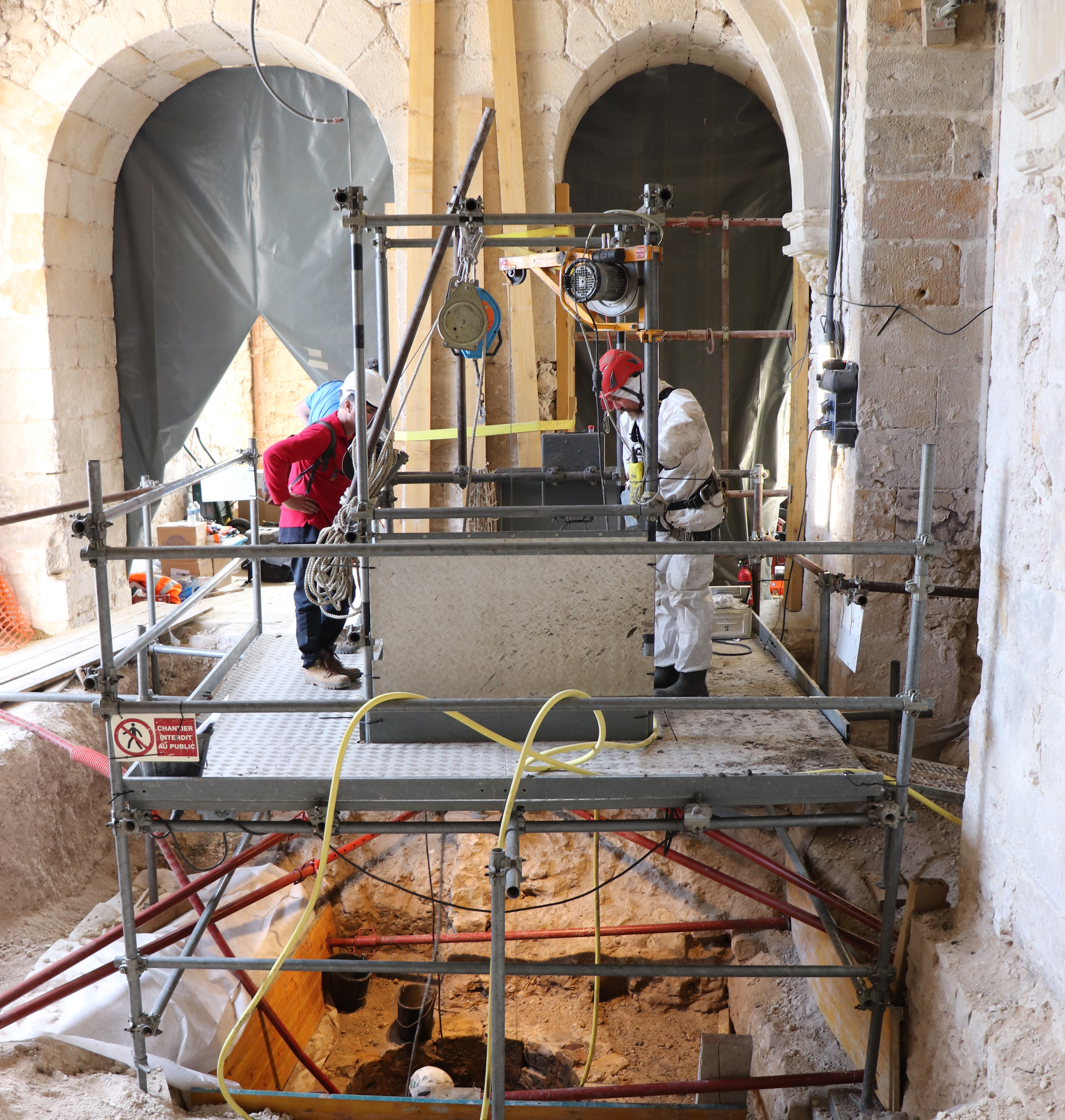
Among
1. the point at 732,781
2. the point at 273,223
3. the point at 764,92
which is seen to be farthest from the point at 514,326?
the point at 732,781

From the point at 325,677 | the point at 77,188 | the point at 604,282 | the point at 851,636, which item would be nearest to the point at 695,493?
the point at 604,282

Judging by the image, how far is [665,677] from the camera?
16.8 ft

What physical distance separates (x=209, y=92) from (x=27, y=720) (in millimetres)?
5093

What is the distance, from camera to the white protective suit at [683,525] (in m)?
4.78

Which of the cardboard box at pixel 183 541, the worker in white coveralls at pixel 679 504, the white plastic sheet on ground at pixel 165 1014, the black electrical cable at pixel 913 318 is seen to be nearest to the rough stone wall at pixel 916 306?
the black electrical cable at pixel 913 318

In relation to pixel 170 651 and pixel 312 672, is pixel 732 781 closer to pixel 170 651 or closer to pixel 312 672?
pixel 312 672

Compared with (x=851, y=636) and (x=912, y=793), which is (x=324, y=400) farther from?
(x=912, y=793)

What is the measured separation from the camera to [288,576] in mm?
9086

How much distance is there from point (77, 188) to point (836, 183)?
556cm

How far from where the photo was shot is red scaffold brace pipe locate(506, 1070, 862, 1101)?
361cm

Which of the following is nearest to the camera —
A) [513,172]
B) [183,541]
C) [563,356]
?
[513,172]

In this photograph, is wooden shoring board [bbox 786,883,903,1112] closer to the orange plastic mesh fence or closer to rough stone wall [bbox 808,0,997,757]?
rough stone wall [bbox 808,0,997,757]

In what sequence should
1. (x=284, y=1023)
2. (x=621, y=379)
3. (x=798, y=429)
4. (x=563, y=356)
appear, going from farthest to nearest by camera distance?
(x=798, y=429) < (x=563, y=356) < (x=284, y=1023) < (x=621, y=379)

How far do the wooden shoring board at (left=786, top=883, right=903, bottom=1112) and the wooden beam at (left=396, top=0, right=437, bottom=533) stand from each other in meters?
3.65
